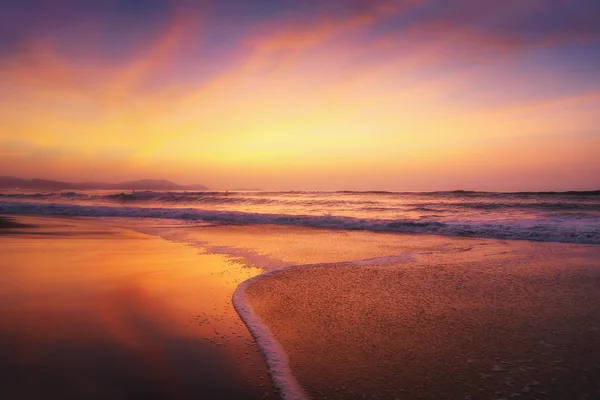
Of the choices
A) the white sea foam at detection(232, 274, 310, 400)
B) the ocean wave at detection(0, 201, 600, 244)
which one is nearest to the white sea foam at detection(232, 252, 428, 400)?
the white sea foam at detection(232, 274, 310, 400)

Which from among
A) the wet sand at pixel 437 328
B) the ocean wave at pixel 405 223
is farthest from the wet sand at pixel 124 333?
the ocean wave at pixel 405 223

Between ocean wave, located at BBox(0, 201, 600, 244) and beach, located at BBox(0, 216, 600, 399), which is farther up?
ocean wave, located at BBox(0, 201, 600, 244)

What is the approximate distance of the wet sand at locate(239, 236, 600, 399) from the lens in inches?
111

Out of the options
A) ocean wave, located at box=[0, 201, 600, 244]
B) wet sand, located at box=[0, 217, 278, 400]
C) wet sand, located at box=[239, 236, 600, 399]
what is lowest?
wet sand, located at box=[0, 217, 278, 400]

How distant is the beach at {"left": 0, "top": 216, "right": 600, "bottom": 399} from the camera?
2.84 m

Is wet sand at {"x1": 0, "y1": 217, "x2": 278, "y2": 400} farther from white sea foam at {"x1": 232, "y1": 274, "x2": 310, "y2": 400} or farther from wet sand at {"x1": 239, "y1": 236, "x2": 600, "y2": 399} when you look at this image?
wet sand at {"x1": 239, "y1": 236, "x2": 600, "y2": 399}

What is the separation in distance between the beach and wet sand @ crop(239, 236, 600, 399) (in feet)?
0.06

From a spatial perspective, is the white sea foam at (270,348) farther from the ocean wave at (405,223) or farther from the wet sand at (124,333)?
the ocean wave at (405,223)

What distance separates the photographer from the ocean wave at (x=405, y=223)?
460 inches

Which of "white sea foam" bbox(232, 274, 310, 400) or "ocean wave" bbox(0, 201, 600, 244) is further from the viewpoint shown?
"ocean wave" bbox(0, 201, 600, 244)

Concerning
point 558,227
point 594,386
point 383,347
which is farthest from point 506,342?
point 558,227

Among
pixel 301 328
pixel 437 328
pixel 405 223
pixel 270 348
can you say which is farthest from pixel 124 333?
pixel 405 223

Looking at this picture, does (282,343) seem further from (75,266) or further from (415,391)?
(75,266)

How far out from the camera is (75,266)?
7059 mm
